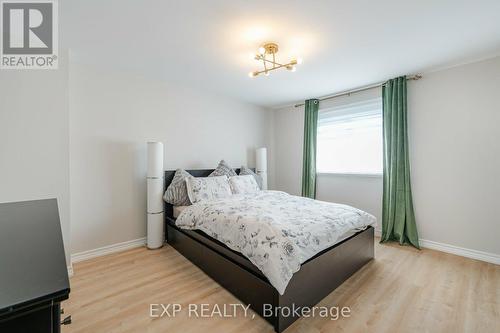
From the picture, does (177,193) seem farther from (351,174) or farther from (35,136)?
(351,174)

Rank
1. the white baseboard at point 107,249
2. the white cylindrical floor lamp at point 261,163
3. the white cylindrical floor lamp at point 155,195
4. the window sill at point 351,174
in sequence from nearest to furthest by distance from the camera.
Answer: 1. the white baseboard at point 107,249
2. the white cylindrical floor lamp at point 155,195
3. the window sill at point 351,174
4. the white cylindrical floor lamp at point 261,163

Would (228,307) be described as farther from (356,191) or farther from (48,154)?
(356,191)

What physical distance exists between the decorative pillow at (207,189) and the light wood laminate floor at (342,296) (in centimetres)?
84

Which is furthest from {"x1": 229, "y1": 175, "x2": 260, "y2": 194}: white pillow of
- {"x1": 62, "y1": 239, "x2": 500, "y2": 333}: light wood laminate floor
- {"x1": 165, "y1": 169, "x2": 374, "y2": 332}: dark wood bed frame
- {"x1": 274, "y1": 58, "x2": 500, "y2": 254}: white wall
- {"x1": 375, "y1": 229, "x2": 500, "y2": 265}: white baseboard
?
{"x1": 375, "y1": 229, "x2": 500, "y2": 265}: white baseboard

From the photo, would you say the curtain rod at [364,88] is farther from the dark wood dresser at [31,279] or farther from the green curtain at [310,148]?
the dark wood dresser at [31,279]

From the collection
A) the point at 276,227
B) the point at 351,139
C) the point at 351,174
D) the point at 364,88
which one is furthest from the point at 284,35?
the point at 351,174

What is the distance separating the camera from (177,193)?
3.07 metres

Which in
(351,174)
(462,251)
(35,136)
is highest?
(35,136)

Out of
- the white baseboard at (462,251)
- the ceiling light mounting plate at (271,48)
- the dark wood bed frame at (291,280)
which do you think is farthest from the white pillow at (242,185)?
the white baseboard at (462,251)

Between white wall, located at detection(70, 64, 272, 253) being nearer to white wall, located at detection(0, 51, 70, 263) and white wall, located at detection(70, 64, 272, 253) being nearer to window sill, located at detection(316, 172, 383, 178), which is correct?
white wall, located at detection(0, 51, 70, 263)

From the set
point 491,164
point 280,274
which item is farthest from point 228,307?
point 491,164

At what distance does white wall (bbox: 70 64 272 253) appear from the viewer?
2.69 meters

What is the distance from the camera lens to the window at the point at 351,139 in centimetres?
350

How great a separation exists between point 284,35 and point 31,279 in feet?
7.89
